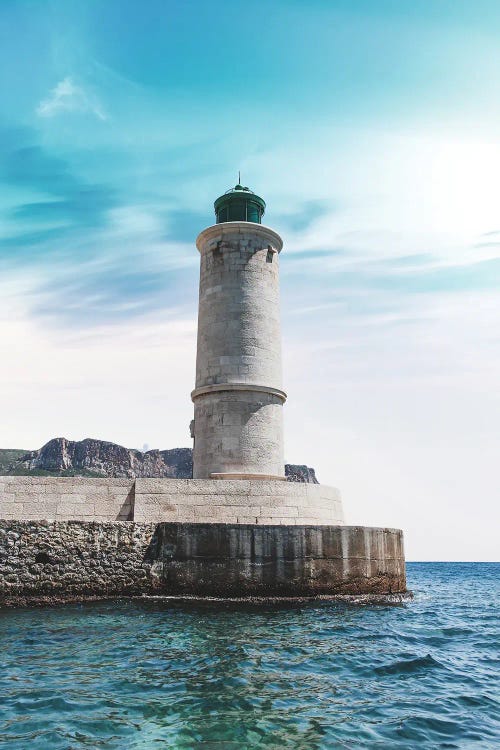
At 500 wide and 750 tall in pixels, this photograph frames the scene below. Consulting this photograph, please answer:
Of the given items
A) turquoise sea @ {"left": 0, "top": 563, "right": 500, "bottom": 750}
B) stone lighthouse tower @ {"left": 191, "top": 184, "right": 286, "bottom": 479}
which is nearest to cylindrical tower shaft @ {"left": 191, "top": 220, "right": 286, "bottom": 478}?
stone lighthouse tower @ {"left": 191, "top": 184, "right": 286, "bottom": 479}

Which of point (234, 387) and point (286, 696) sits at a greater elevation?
point (234, 387)

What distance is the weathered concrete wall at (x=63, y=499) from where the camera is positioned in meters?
11.3

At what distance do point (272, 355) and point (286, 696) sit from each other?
9.82 metres

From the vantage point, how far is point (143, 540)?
1109 centimetres

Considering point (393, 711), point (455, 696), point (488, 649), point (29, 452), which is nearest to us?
point (393, 711)

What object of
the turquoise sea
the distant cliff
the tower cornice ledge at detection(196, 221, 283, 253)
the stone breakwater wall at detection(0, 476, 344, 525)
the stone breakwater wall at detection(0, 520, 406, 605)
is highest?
the distant cliff

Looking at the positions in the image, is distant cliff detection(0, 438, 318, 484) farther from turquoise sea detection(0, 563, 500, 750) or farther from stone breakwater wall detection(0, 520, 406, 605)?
turquoise sea detection(0, 563, 500, 750)

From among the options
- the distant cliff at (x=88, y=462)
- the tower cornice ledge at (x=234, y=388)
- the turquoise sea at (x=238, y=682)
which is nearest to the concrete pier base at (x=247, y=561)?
the turquoise sea at (x=238, y=682)

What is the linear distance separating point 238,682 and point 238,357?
914cm

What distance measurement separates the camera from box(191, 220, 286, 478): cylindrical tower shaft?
1415 cm

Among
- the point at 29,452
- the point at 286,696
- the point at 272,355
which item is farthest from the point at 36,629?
the point at 29,452

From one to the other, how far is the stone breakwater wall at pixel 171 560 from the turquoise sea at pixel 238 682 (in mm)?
698

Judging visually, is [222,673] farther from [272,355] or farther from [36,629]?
[272,355]

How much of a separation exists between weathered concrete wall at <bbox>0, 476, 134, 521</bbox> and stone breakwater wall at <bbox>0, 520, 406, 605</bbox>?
624 mm
